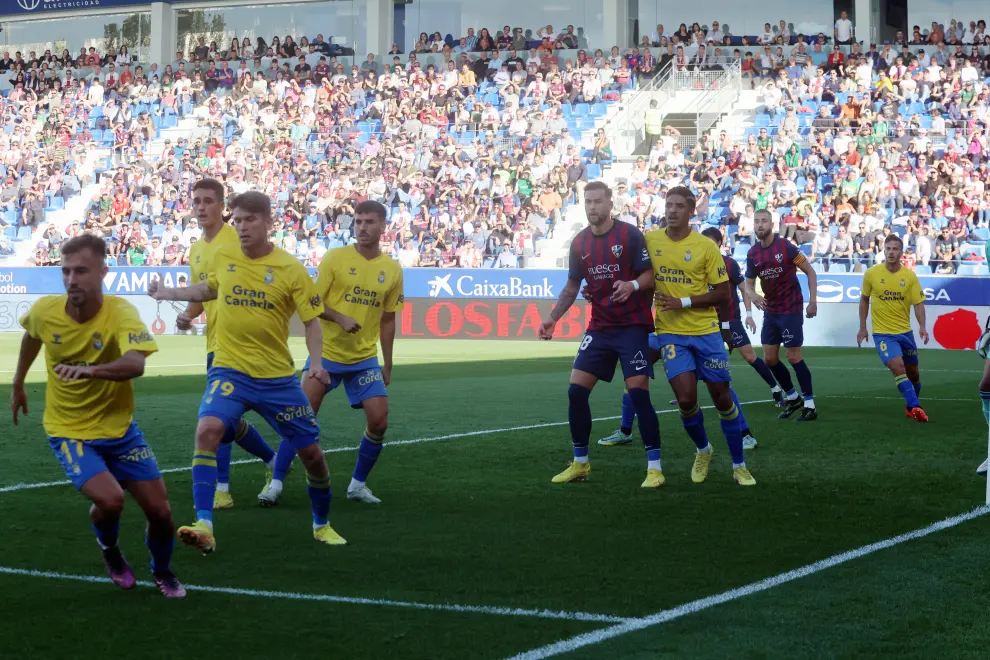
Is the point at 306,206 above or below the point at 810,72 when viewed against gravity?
below

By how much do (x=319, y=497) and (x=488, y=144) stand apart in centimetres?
2883

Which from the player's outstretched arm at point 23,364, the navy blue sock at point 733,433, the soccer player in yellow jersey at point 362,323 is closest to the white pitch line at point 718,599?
the navy blue sock at point 733,433

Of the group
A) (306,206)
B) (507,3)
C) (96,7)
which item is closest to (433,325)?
(306,206)

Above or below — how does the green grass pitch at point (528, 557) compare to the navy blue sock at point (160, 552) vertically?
below

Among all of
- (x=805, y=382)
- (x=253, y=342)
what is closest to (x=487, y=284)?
(x=805, y=382)

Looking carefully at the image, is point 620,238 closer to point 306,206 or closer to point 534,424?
point 534,424

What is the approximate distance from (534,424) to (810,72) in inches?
882

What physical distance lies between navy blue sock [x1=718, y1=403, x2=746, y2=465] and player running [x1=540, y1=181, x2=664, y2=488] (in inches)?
21.5

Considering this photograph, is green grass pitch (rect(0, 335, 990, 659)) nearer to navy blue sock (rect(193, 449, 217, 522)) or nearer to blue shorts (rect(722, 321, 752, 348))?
navy blue sock (rect(193, 449, 217, 522))

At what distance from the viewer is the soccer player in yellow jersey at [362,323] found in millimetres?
8664

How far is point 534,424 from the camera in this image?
14.0m

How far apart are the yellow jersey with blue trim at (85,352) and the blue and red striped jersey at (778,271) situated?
9549 mm

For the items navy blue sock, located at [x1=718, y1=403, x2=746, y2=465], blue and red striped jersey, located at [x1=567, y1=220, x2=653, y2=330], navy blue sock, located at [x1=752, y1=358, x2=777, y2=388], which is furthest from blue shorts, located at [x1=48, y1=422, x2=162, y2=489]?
navy blue sock, located at [x1=752, y1=358, x2=777, y2=388]

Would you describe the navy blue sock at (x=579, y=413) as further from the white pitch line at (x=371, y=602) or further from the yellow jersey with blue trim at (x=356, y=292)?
the white pitch line at (x=371, y=602)
